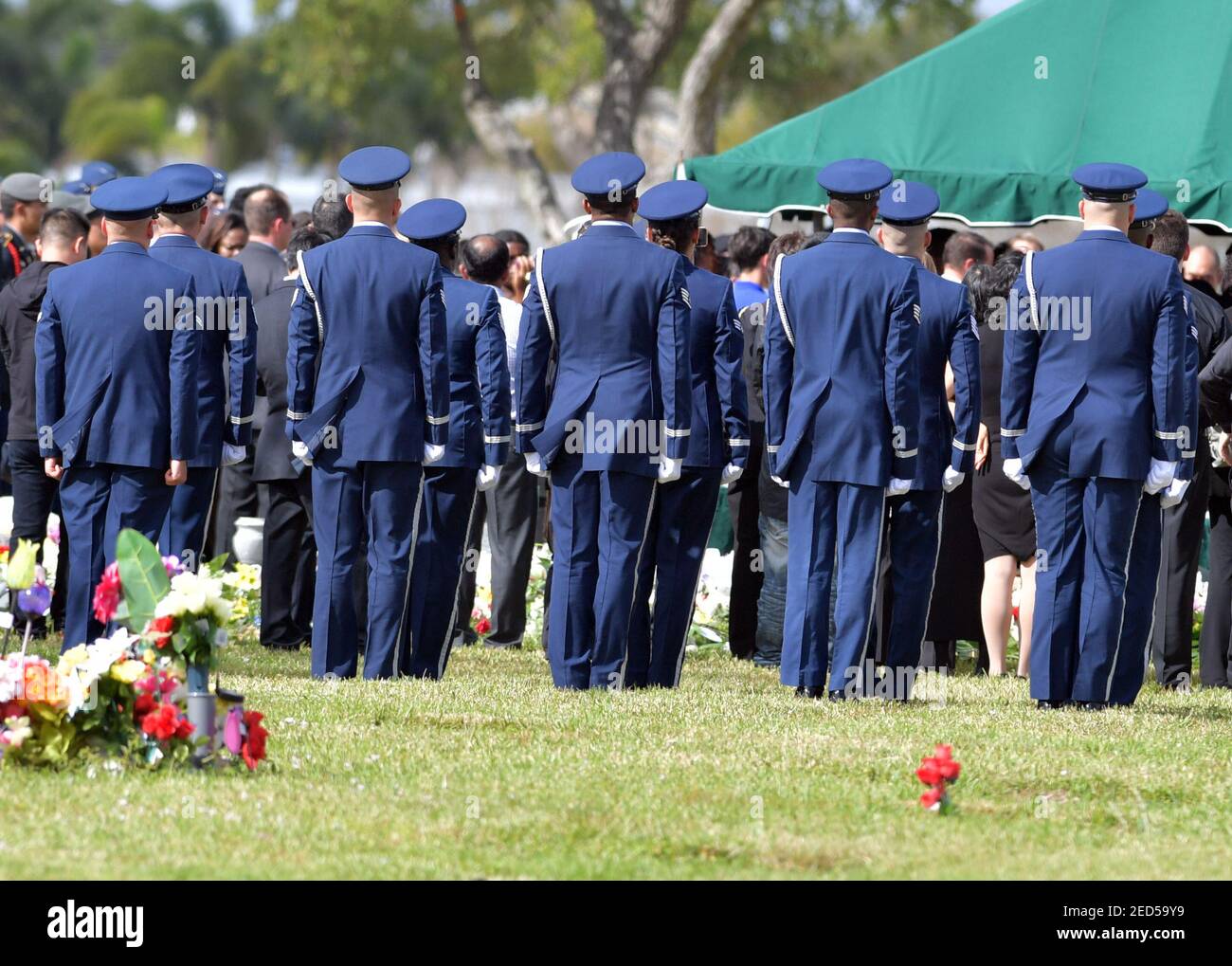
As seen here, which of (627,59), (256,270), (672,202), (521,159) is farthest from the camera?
(627,59)

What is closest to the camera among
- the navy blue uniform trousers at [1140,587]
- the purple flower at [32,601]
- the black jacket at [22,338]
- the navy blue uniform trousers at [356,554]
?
the purple flower at [32,601]

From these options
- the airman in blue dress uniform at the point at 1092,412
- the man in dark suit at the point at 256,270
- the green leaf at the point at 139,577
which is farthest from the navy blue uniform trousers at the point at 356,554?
the airman in blue dress uniform at the point at 1092,412

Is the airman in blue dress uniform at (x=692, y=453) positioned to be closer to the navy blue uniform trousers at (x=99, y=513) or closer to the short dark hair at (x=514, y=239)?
the navy blue uniform trousers at (x=99, y=513)

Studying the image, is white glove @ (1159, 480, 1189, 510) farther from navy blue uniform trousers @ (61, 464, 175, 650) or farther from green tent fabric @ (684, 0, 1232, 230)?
navy blue uniform trousers @ (61, 464, 175, 650)

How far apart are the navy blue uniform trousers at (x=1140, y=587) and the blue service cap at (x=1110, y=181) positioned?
122 centimetres

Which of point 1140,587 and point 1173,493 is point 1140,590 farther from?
point 1173,493

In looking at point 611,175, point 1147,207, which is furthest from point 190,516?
point 1147,207

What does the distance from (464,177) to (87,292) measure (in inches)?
3216

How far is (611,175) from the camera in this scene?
8938 mm

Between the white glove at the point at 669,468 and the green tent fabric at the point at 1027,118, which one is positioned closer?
the white glove at the point at 669,468

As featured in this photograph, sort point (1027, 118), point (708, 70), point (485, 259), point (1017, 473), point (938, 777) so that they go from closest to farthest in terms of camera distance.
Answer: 1. point (938, 777)
2. point (1017, 473)
3. point (485, 259)
4. point (1027, 118)
5. point (708, 70)

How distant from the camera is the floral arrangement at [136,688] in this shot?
6.58 metres

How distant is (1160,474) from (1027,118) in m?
4.95

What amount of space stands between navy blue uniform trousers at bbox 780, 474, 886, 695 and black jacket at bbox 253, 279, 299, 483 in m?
2.93
